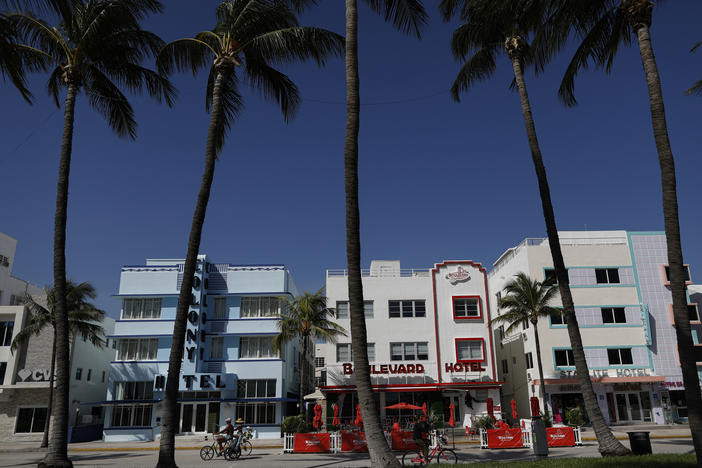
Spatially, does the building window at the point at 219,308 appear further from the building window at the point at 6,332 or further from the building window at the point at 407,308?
the building window at the point at 6,332

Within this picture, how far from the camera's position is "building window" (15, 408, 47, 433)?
4103 cm

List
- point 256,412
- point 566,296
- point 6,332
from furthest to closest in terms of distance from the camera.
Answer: point 6,332
point 256,412
point 566,296

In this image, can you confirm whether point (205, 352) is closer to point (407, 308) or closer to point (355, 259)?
point (407, 308)

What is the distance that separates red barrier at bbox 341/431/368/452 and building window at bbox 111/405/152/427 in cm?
2213

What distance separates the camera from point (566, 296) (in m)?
17.6

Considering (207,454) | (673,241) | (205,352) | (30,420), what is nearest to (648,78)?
(673,241)

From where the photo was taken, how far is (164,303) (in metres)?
44.3

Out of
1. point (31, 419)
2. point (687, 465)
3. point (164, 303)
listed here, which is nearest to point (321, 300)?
point (164, 303)

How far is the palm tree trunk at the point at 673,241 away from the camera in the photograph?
12047mm

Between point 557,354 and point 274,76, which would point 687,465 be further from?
point 557,354

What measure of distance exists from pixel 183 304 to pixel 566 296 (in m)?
12.3

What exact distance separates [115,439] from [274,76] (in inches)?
1309

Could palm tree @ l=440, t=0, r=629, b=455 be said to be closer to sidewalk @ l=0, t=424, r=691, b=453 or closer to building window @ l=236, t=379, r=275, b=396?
sidewalk @ l=0, t=424, r=691, b=453

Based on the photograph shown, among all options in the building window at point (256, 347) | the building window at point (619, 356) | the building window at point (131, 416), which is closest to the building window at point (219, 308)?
the building window at point (256, 347)
